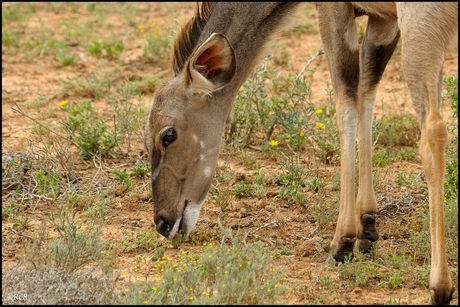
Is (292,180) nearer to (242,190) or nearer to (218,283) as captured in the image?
(242,190)

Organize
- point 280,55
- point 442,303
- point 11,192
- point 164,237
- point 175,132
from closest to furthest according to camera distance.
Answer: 1. point 442,303
2. point 175,132
3. point 164,237
4. point 11,192
5. point 280,55

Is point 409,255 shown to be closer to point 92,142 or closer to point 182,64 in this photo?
point 182,64

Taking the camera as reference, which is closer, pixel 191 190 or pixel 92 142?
pixel 191 190

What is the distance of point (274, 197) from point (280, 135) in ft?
4.28

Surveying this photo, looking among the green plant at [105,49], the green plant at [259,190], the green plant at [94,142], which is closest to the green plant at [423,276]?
the green plant at [259,190]

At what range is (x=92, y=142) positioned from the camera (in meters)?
5.96

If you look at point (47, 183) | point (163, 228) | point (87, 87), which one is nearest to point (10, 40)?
point (87, 87)

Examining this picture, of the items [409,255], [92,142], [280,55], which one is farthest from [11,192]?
[280,55]

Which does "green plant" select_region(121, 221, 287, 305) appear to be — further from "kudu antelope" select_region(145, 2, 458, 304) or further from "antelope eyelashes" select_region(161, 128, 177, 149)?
"antelope eyelashes" select_region(161, 128, 177, 149)

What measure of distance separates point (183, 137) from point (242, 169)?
6.43 feet

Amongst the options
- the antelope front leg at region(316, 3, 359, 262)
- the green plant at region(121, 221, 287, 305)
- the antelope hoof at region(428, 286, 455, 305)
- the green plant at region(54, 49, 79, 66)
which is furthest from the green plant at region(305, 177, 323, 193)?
the green plant at region(54, 49, 79, 66)

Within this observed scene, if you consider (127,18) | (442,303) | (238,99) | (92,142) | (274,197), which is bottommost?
(442,303)

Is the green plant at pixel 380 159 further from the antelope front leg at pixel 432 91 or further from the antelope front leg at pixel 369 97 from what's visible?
the antelope front leg at pixel 432 91

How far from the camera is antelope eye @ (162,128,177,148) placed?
13.6 ft
